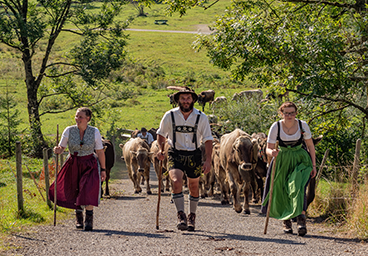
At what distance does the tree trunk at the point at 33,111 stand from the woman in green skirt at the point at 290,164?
16.9 m

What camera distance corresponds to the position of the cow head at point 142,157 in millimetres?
16625

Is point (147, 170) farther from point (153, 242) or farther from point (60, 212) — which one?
point (153, 242)

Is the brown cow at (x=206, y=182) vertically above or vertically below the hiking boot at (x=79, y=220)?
below

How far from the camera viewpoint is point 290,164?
8.74m

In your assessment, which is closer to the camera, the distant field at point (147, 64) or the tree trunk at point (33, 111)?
the tree trunk at point (33, 111)

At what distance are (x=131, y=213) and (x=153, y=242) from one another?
414 cm

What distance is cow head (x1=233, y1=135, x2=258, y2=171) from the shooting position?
35.8 feet

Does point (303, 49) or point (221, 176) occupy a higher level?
point (303, 49)

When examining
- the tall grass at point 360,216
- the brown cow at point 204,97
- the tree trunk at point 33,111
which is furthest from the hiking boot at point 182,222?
the brown cow at point 204,97

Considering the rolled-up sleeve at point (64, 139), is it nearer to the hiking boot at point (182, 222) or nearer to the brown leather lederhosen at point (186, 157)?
the brown leather lederhosen at point (186, 157)

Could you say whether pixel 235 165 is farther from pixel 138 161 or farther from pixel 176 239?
pixel 138 161

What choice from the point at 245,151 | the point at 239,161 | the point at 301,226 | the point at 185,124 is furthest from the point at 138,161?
the point at 301,226

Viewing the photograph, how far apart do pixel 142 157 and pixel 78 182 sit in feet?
25.9

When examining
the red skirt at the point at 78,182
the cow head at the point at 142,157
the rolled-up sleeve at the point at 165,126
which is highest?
the rolled-up sleeve at the point at 165,126
